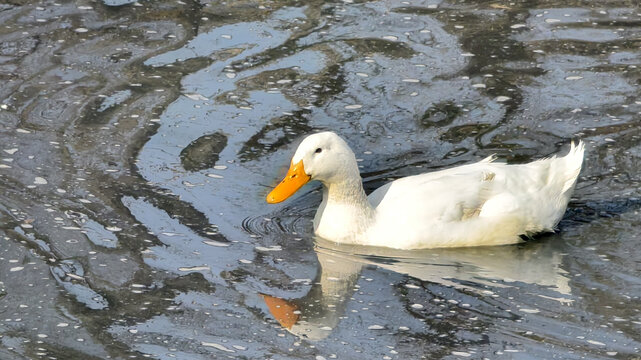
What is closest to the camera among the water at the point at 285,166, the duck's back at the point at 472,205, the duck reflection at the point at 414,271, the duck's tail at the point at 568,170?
the water at the point at 285,166

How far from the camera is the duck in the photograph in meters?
7.52

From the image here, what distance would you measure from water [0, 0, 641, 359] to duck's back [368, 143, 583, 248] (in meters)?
0.13

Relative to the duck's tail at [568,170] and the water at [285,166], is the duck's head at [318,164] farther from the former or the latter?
the duck's tail at [568,170]

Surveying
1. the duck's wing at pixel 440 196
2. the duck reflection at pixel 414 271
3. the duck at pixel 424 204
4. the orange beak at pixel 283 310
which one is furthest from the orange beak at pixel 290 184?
the orange beak at pixel 283 310

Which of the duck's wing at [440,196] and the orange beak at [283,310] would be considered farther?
the duck's wing at [440,196]

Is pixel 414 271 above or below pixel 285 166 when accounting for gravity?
above

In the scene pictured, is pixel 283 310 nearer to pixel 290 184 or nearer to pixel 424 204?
pixel 290 184

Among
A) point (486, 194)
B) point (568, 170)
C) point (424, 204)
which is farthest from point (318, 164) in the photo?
point (568, 170)

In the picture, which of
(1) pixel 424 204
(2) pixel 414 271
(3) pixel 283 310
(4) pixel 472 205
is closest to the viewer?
(3) pixel 283 310

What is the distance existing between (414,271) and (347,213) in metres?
0.70

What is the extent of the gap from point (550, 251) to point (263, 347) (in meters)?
2.42

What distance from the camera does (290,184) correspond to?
764 centimetres

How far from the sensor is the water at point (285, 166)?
642 cm

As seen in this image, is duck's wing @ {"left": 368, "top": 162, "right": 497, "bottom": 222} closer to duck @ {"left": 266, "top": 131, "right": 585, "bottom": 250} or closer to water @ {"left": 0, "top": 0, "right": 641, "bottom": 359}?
duck @ {"left": 266, "top": 131, "right": 585, "bottom": 250}
